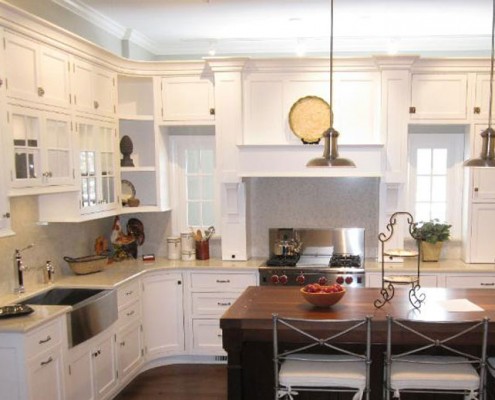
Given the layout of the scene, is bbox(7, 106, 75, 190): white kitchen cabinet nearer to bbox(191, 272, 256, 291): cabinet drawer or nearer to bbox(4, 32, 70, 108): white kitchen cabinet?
bbox(4, 32, 70, 108): white kitchen cabinet

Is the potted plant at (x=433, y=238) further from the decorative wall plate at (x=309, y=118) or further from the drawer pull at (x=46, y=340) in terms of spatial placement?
the drawer pull at (x=46, y=340)

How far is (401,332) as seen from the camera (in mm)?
2705

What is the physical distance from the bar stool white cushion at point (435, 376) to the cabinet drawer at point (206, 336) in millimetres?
2391

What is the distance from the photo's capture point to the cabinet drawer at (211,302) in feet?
15.4

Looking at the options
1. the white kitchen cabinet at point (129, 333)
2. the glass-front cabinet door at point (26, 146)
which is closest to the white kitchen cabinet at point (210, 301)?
the white kitchen cabinet at point (129, 333)

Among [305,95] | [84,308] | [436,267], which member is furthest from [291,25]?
[84,308]

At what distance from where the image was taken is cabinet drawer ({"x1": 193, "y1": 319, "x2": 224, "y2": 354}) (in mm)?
4730

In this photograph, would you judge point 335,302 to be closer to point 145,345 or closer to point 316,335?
point 316,335

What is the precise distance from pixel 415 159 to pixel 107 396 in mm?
3525

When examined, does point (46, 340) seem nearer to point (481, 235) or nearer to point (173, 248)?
point (173, 248)

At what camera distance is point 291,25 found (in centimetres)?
461

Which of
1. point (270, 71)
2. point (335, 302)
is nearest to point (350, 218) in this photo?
point (270, 71)

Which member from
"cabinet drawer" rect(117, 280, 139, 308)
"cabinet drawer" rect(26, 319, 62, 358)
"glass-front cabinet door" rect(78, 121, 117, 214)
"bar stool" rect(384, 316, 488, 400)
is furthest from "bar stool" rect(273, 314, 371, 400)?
"glass-front cabinet door" rect(78, 121, 117, 214)

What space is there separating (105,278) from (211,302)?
1.07 meters
